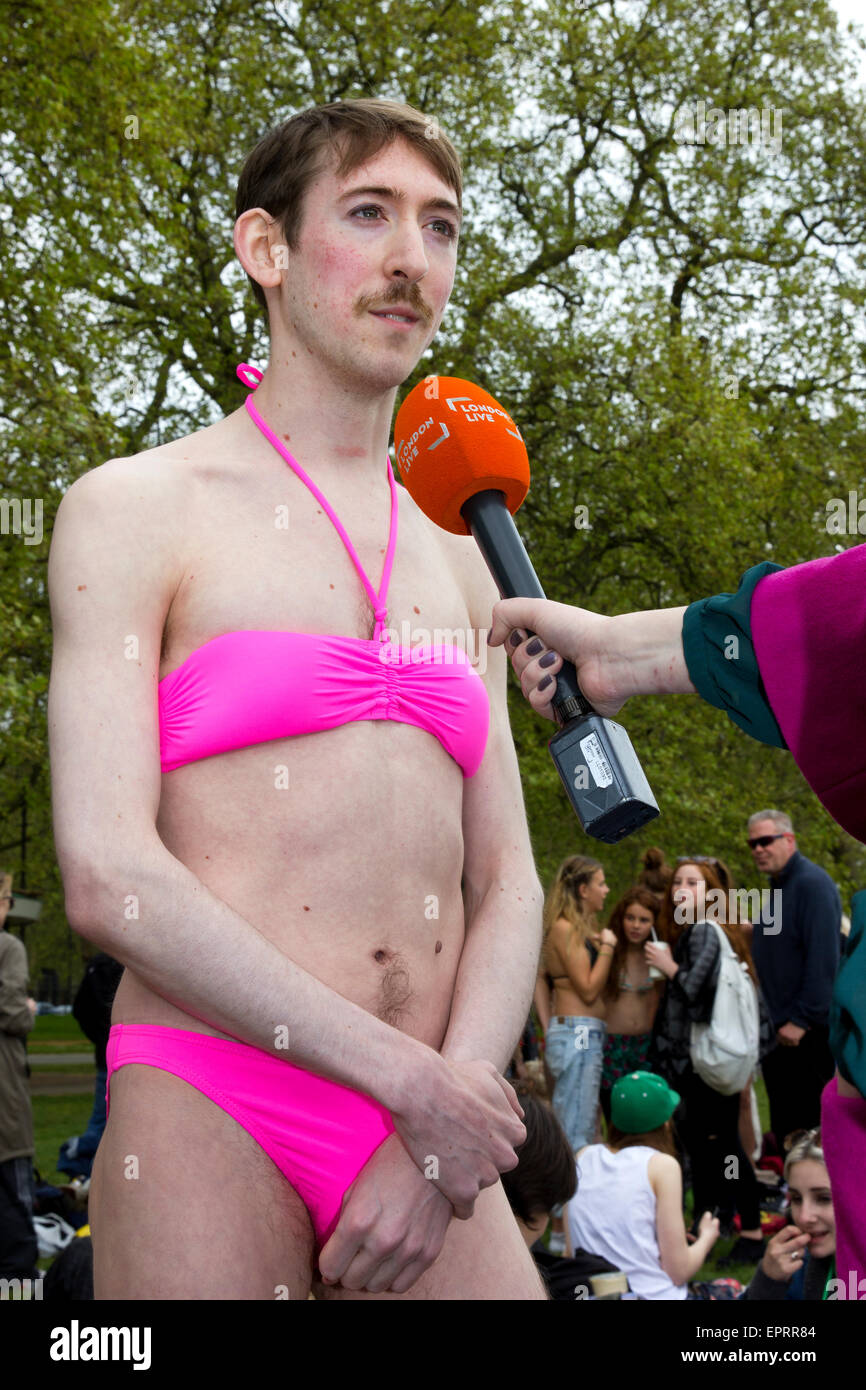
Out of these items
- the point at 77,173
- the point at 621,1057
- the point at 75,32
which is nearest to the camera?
the point at 621,1057

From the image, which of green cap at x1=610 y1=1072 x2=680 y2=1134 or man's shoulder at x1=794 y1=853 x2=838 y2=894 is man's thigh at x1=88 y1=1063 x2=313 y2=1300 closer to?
green cap at x1=610 y1=1072 x2=680 y2=1134

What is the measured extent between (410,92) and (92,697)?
1364 cm

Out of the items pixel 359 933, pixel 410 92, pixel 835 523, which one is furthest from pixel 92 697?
pixel 410 92

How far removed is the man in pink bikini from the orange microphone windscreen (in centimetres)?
9

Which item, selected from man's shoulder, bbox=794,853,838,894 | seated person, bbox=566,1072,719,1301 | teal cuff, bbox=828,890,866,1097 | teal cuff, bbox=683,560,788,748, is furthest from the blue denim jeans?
teal cuff, bbox=828,890,866,1097

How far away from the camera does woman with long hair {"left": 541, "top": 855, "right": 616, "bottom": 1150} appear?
25.6 ft

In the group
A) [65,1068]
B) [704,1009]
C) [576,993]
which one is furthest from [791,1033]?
[65,1068]

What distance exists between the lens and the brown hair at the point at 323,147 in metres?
2.40

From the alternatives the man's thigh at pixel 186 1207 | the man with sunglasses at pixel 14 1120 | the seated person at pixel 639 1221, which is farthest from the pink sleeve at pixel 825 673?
the man with sunglasses at pixel 14 1120

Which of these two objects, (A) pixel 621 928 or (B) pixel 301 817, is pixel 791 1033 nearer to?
(A) pixel 621 928

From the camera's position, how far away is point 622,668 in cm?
201

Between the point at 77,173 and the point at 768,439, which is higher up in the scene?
the point at 77,173

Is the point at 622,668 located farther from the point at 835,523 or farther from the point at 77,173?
the point at 835,523
